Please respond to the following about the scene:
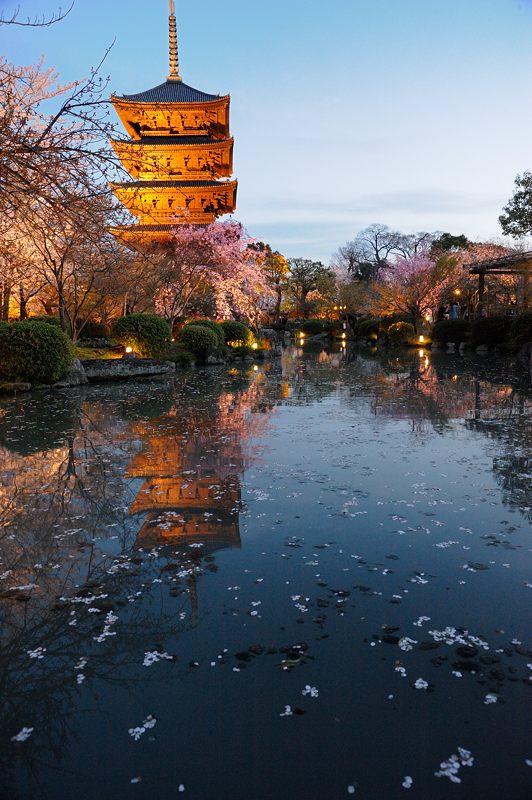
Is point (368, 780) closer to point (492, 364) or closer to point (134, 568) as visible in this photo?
point (134, 568)

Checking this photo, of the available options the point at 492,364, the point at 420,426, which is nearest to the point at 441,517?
the point at 420,426

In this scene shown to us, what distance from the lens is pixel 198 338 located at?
76.8 ft

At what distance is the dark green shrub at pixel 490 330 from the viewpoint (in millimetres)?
30109

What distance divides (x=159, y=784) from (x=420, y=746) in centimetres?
117

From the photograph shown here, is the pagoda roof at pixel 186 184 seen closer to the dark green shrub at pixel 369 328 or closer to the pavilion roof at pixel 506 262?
the pavilion roof at pixel 506 262

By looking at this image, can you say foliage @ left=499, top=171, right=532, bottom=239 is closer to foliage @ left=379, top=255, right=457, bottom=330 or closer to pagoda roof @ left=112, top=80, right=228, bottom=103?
foliage @ left=379, top=255, right=457, bottom=330

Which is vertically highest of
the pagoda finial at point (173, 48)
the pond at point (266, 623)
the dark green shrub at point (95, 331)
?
the pagoda finial at point (173, 48)

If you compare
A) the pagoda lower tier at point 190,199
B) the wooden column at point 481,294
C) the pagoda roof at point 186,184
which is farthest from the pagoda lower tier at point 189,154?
the wooden column at point 481,294

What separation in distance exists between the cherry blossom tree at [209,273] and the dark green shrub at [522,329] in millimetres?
A: 14245

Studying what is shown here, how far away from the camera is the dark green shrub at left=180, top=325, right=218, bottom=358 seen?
23.5m

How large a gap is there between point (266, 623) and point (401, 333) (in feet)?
125

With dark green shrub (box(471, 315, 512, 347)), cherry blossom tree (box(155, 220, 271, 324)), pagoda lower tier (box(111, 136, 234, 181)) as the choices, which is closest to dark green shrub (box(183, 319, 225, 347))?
cherry blossom tree (box(155, 220, 271, 324))

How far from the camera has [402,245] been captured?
7206cm

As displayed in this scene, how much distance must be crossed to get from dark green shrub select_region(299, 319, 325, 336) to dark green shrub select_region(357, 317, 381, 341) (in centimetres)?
1382
